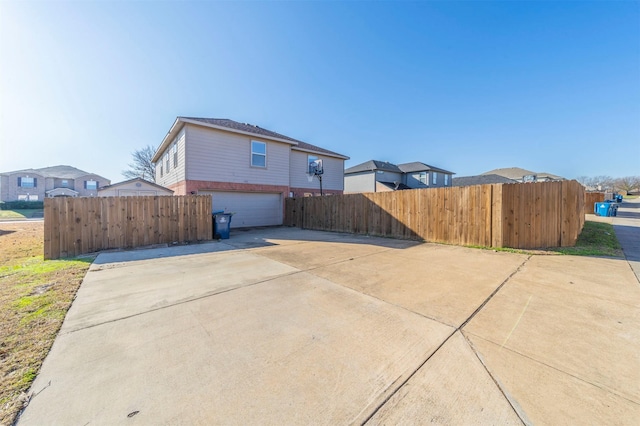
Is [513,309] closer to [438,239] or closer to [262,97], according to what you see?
[438,239]

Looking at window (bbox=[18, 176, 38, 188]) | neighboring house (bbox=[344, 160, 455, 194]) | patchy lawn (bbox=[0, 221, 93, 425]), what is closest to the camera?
patchy lawn (bbox=[0, 221, 93, 425])

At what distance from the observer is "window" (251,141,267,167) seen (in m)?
13.1

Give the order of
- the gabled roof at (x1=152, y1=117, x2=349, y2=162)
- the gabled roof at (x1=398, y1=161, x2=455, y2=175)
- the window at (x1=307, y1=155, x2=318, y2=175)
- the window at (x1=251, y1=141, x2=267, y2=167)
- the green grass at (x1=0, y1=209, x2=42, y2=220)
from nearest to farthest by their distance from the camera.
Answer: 1. the gabled roof at (x1=152, y1=117, x2=349, y2=162)
2. the window at (x1=251, y1=141, x2=267, y2=167)
3. the window at (x1=307, y1=155, x2=318, y2=175)
4. the green grass at (x1=0, y1=209, x2=42, y2=220)
5. the gabled roof at (x1=398, y1=161, x2=455, y2=175)

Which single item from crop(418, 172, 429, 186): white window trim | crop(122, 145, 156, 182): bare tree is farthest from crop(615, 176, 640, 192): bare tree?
crop(122, 145, 156, 182): bare tree

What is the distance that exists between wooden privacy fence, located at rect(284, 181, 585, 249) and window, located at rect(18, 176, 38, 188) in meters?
55.5

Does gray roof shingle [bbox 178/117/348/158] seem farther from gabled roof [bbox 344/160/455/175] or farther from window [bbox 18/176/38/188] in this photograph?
window [bbox 18/176/38/188]

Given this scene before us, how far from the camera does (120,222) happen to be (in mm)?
7461

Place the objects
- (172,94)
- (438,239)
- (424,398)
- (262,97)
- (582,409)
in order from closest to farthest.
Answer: (582,409), (424,398), (438,239), (172,94), (262,97)

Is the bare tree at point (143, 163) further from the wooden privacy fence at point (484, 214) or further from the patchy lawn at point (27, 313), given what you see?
the wooden privacy fence at point (484, 214)

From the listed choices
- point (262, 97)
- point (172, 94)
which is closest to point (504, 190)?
point (262, 97)

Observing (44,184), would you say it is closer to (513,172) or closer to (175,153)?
(175,153)

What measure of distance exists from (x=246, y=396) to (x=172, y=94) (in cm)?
1390

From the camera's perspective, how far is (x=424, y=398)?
1.71 m

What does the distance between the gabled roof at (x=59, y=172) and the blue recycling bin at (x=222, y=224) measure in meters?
48.9
